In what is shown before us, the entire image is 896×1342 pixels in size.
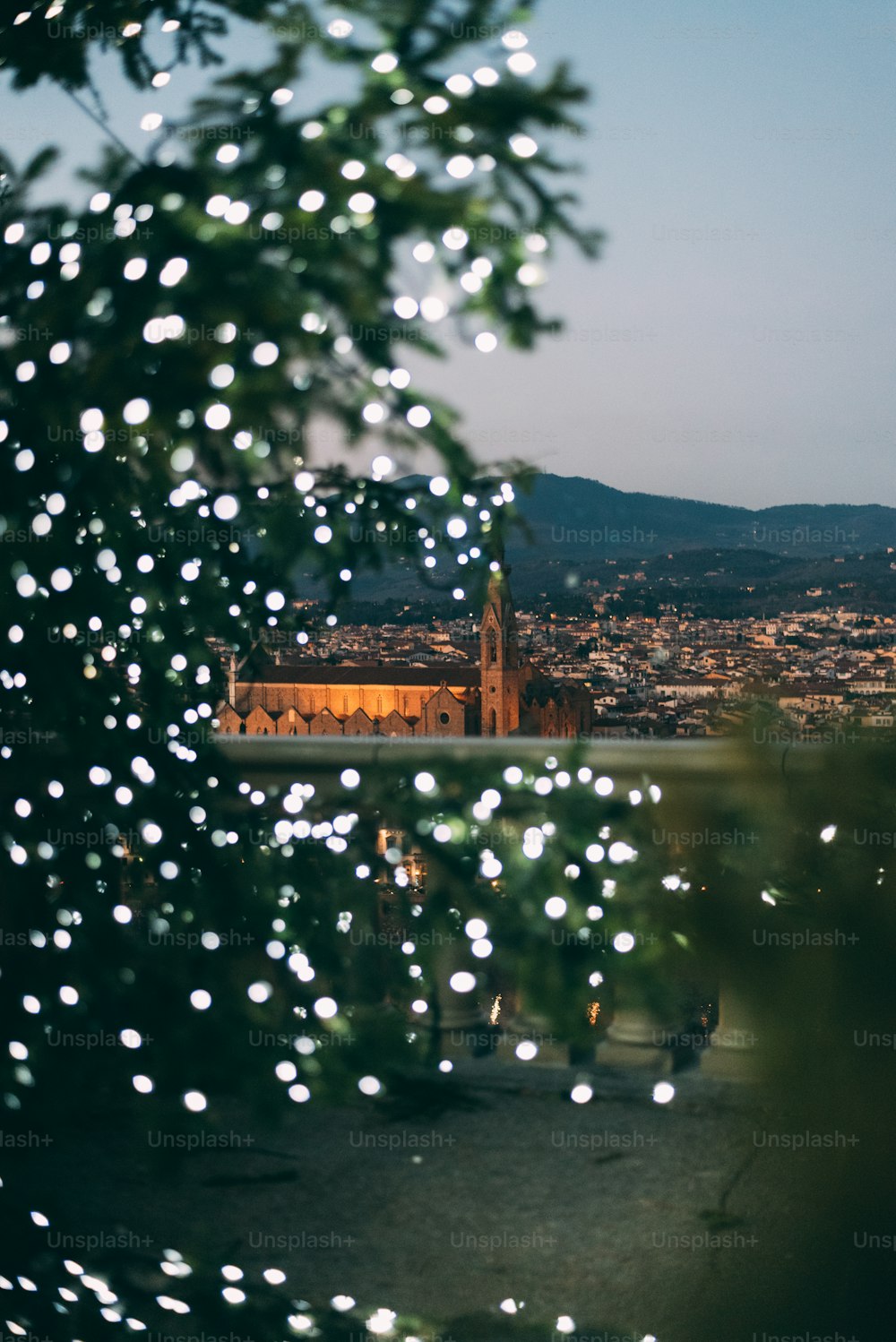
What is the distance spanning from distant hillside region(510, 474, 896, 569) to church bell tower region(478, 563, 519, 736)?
0.29ft

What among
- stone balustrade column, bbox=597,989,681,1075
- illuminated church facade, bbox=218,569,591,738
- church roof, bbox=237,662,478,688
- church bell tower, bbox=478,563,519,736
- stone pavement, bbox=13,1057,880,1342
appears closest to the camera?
stone pavement, bbox=13,1057,880,1342

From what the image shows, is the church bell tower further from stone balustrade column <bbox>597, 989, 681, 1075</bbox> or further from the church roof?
stone balustrade column <bbox>597, 989, 681, 1075</bbox>

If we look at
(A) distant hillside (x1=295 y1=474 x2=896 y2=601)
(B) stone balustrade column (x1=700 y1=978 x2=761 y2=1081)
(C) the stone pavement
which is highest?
(A) distant hillside (x1=295 y1=474 x2=896 y2=601)

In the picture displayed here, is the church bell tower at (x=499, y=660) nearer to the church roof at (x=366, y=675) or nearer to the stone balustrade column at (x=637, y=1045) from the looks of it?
the church roof at (x=366, y=675)

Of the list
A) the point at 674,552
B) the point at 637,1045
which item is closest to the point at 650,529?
the point at 674,552

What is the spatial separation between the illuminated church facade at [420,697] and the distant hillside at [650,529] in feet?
0.47

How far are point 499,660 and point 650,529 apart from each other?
40cm

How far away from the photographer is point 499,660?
2.54 m

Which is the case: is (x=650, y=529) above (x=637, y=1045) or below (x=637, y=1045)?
above

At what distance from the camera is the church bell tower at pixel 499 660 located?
7.93 feet

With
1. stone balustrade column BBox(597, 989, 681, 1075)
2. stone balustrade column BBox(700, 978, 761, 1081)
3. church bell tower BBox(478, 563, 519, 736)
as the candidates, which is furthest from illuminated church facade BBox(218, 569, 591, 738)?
stone balustrade column BBox(700, 978, 761, 1081)

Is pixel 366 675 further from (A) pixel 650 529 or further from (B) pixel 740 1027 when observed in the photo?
(B) pixel 740 1027

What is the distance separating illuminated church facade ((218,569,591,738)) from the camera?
257 centimetres

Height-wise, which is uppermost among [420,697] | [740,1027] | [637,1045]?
[420,697]
